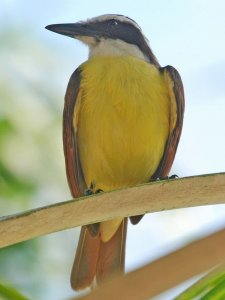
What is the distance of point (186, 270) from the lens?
3.19 ft

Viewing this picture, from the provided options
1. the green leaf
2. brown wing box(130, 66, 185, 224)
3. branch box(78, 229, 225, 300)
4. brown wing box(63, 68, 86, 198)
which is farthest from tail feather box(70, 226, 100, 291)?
branch box(78, 229, 225, 300)

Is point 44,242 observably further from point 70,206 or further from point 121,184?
point 70,206

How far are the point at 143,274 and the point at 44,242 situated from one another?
8.52ft

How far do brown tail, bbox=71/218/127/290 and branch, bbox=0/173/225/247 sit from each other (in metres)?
1.45

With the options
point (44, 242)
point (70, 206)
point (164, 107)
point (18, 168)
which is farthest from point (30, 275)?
point (70, 206)

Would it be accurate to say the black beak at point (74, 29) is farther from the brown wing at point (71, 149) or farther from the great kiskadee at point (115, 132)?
the brown wing at point (71, 149)

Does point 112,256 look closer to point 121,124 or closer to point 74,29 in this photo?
point 121,124

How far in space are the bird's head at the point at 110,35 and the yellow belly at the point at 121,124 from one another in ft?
0.95

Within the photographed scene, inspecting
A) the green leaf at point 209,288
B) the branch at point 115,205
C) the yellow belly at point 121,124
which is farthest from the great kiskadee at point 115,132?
the green leaf at point 209,288

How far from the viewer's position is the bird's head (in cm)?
383

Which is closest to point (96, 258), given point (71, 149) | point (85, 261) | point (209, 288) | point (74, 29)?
point (85, 261)

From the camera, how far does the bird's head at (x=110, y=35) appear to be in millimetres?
3832

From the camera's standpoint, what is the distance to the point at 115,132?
10.8ft

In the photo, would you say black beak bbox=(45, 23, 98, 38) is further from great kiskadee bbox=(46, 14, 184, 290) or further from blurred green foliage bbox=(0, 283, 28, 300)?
blurred green foliage bbox=(0, 283, 28, 300)
